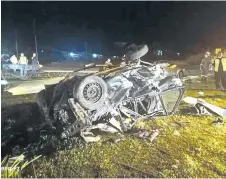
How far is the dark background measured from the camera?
2.31 meters

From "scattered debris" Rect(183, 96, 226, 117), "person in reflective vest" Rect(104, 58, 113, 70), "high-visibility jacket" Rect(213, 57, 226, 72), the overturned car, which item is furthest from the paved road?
"high-visibility jacket" Rect(213, 57, 226, 72)

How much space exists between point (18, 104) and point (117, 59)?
849 mm

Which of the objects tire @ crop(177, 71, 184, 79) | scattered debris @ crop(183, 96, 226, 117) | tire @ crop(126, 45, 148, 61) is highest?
tire @ crop(126, 45, 148, 61)

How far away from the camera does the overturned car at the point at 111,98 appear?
226cm

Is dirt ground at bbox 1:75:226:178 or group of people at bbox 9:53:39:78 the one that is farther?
group of people at bbox 9:53:39:78

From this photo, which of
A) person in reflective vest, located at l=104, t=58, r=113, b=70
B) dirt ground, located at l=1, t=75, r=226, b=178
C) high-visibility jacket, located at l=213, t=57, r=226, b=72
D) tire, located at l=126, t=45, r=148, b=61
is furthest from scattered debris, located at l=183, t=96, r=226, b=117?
person in reflective vest, located at l=104, t=58, r=113, b=70

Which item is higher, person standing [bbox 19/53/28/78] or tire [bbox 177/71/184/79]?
person standing [bbox 19/53/28/78]

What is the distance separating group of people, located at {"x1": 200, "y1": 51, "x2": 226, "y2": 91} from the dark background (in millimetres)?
98

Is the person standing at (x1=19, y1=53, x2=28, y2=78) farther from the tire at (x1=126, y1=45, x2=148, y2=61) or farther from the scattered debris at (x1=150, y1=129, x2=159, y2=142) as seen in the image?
the scattered debris at (x1=150, y1=129, x2=159, y2=142)

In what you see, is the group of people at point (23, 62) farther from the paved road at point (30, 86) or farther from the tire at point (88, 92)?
the tire at point (88, 92)

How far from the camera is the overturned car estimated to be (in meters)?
2.26

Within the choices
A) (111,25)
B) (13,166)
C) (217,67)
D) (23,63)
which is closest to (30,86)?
(23,63)

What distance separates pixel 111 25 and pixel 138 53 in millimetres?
309

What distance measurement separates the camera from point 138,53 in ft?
7.61
